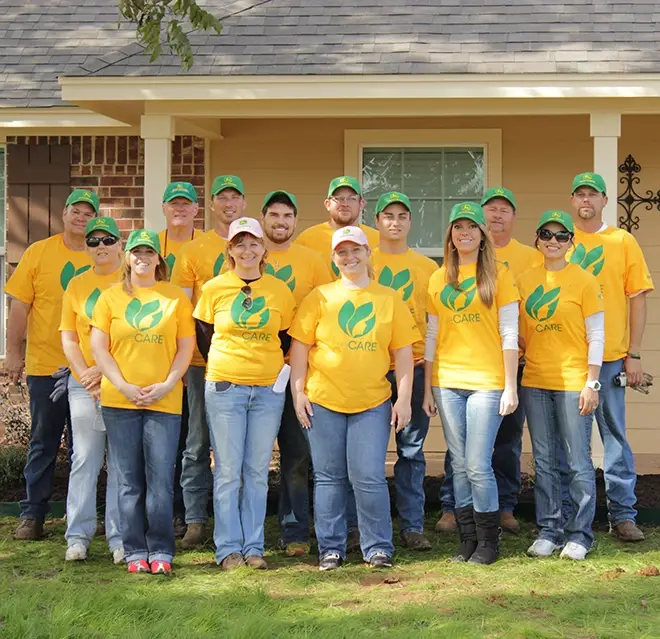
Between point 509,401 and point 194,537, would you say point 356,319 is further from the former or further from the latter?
point 194,537

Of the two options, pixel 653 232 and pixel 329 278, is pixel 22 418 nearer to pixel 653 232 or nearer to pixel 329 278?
pixel 329 278

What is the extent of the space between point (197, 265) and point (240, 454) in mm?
1109

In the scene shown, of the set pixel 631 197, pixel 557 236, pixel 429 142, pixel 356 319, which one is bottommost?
pixel 356 319

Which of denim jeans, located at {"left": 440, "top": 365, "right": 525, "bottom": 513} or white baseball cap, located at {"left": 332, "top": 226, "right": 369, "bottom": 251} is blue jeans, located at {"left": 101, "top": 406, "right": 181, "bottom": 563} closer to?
white baseball cap, located at {"left": 332, "top": 226, "right": 369, "bottom": 251}

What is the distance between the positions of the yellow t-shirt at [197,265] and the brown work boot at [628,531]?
2557 mm

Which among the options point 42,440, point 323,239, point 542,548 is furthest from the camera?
point 323,239

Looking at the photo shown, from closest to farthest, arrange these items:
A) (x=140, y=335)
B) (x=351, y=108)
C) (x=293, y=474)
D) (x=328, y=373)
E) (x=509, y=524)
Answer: (x=140, y=335)
(x=328, y=373)
(x=293, y=474)
(x=509, y=524)
(x=351, y=108)

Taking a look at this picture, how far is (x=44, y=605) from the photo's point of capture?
15.7ft

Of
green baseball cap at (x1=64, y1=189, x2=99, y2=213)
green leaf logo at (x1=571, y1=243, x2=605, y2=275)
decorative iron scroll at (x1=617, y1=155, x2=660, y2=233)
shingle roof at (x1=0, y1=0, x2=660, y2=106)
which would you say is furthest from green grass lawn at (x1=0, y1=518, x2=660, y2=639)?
decorative iron scroll at (x1=617, y1=155, x2=660, y2=233)

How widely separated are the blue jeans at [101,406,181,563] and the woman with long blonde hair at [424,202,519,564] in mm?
1418

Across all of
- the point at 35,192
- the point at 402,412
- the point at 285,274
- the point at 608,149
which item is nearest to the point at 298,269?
the point at 285,274

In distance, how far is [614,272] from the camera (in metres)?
6.09

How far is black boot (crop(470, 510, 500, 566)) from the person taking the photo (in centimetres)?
557

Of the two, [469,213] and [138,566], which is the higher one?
[469,213]
